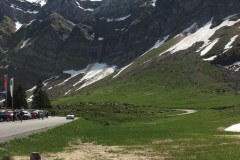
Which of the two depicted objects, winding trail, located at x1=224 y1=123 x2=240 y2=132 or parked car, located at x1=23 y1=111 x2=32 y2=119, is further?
parked car, located at x1=23 y1=111 x2=32 y2=119

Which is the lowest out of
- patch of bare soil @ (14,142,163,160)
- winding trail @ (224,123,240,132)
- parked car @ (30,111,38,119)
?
winding trail @ (224,123,240,132)

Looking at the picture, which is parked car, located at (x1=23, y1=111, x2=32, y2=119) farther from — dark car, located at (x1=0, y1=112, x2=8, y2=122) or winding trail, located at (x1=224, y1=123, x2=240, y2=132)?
winding trail, located at (x1=224, y1=123, x2=240, y2=132)

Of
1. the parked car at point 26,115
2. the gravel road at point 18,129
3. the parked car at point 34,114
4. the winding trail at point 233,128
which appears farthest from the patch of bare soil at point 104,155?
the parked car at point 34,114

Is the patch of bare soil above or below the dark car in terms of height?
below

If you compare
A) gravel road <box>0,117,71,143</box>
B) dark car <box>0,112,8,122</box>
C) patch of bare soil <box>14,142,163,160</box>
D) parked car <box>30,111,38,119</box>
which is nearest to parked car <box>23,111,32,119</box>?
parked car <box>30,111,38,119</box>

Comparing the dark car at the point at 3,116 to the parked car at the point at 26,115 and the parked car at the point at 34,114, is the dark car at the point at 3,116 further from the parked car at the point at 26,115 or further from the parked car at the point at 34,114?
the parked car at the point at 34,114

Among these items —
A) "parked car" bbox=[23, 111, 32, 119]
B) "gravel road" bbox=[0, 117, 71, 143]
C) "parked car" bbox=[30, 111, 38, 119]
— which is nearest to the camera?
"gravel road" bbox=[0, 117, 71, 143]

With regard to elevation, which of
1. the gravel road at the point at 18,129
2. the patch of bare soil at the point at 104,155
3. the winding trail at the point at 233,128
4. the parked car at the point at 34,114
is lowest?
the winding trail at the point at 233,128

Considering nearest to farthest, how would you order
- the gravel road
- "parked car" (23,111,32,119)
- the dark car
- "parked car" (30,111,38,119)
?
the gravel road
the dark car
"parked car" (23,111,32,119)
"parked car" (30,111,38,119)

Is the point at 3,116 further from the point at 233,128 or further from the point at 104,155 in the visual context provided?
the point at 104,155

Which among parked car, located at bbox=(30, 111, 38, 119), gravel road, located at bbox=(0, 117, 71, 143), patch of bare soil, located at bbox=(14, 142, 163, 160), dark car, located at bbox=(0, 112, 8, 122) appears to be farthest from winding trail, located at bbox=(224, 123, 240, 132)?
parked car, located at bbox=(30, 111, 38, 119)

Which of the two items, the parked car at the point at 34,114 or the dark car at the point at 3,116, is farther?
the parked car at the point at 34,114

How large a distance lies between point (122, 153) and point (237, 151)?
871cm

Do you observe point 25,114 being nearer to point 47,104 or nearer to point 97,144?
point 97,144
